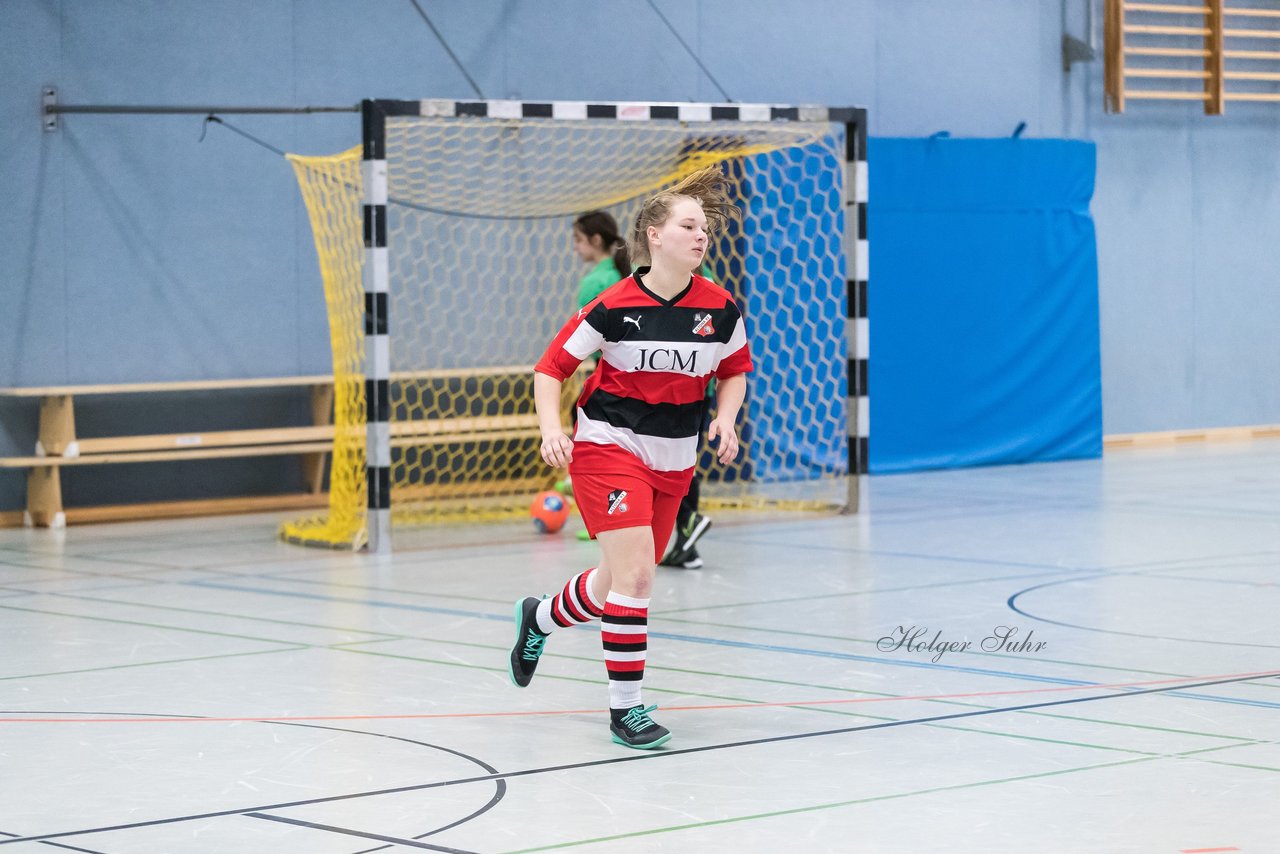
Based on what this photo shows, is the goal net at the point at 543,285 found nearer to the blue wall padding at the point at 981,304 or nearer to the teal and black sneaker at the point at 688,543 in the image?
the blue wall padding at the point at 981,304

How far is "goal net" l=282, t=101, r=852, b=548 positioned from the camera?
41.0 feet

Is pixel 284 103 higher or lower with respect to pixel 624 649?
higher

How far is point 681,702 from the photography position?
17.9 ft

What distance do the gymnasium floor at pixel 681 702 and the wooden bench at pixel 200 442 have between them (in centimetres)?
146

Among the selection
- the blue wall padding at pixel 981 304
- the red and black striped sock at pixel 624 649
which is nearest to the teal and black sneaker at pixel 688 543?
the red and black striped sock at pixel 624 649

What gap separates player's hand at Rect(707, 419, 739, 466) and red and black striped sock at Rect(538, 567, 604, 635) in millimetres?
526

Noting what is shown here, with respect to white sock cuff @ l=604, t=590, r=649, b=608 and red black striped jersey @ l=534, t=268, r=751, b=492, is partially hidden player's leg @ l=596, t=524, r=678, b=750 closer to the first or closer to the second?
white sock cuff @ l=604, t=590, r=649, b=608

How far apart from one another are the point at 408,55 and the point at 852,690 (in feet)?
26.7

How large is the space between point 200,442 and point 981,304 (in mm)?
6511

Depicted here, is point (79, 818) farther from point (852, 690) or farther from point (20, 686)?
point (852, 690)

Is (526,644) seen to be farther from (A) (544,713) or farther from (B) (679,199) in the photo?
(B) (679,199)

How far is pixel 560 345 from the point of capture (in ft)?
16.8

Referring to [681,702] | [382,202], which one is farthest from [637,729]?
[382,202]

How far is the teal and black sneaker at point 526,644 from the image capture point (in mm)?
5418
